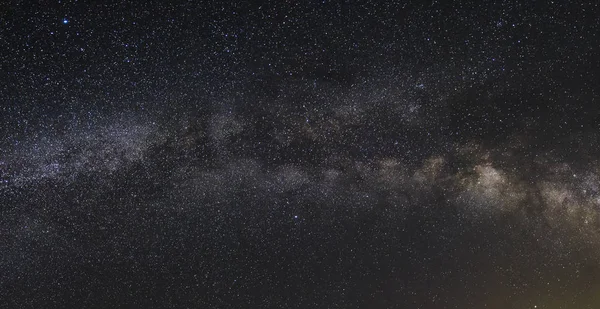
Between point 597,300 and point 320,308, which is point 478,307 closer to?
point 597,300

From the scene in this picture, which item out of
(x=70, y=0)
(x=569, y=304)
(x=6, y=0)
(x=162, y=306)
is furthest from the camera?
(x=569, y=304)

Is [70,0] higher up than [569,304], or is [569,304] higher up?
[70,0]

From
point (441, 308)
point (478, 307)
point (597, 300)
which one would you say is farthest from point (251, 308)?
point (597, 300)

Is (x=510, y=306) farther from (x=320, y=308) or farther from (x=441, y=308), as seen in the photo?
(x=320, y=308)

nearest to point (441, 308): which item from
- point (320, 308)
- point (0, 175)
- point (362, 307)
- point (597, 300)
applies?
point (362, 307)

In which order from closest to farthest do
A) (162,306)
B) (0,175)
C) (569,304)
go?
(0,175) < (162,306) < (569,304)

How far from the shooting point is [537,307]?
13.1 m

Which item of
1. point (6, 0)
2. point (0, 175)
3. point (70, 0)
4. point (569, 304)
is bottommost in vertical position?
point (6, 0)

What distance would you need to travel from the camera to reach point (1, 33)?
4809 mm

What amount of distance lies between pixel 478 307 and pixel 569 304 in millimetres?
2592

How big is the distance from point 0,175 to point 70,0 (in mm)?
3752

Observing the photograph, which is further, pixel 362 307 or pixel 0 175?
pixel 362 307

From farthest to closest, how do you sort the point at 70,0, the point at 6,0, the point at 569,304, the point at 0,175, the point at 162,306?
the point at 569,304 < the point at 162,306 < the point at 0,175 < the point at 70,0 < the point at 6,0

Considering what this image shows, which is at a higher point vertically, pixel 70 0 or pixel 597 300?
pixel 70 0
